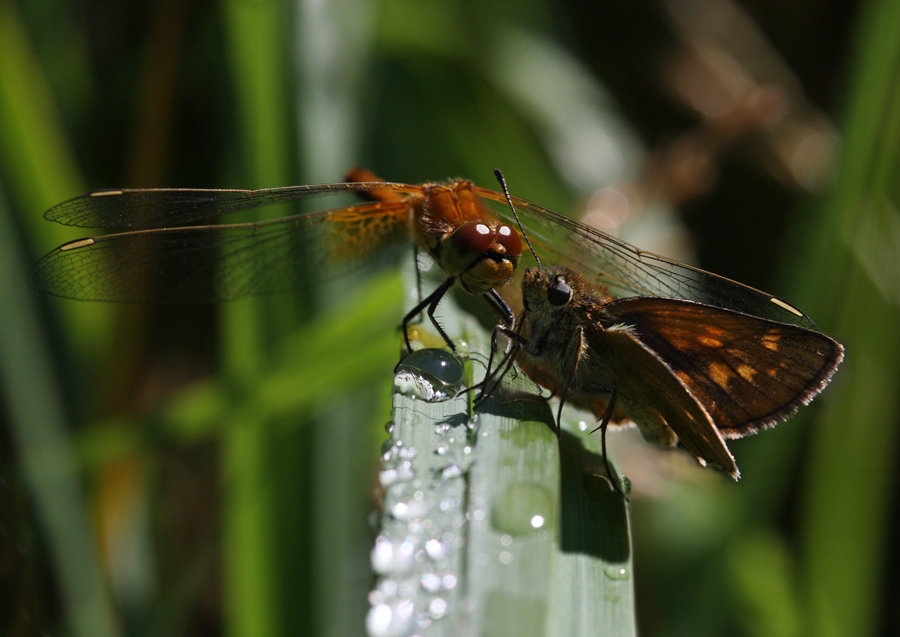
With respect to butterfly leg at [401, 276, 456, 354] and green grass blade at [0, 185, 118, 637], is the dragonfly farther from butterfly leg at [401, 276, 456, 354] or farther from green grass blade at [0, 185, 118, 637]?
green grass blade at [0, 185, 118, 637]

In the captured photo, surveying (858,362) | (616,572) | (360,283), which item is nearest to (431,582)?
(616,572)

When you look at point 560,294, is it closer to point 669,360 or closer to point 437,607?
point 669,360

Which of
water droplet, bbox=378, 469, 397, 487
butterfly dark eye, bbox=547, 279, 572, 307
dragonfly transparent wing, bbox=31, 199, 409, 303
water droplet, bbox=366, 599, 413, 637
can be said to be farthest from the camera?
dragonfly transparent wing, bbox=31, 199, 409, 303

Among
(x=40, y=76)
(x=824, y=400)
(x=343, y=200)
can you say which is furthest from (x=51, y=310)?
(x=824, y=400)

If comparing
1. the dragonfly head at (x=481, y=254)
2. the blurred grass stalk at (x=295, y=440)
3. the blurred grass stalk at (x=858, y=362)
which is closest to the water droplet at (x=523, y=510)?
the dragonfly head at (x=481, y=254)

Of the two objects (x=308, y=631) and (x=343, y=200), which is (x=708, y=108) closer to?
(x=343, y=200)

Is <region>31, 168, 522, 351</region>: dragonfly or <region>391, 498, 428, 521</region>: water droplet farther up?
<region>31, 168, 522, 351</region>: dragonfly

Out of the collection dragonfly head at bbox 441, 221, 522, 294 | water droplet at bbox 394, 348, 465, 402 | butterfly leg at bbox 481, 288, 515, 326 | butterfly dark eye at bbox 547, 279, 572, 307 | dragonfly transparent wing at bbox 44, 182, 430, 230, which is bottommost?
water droplet at bbox 394, 348, 465, 402

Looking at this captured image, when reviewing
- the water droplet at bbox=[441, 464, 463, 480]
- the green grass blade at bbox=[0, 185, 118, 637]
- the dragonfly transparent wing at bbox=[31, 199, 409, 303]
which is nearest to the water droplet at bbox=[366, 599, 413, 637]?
the water droplet at bbox=[441, 464, 463, 480]
